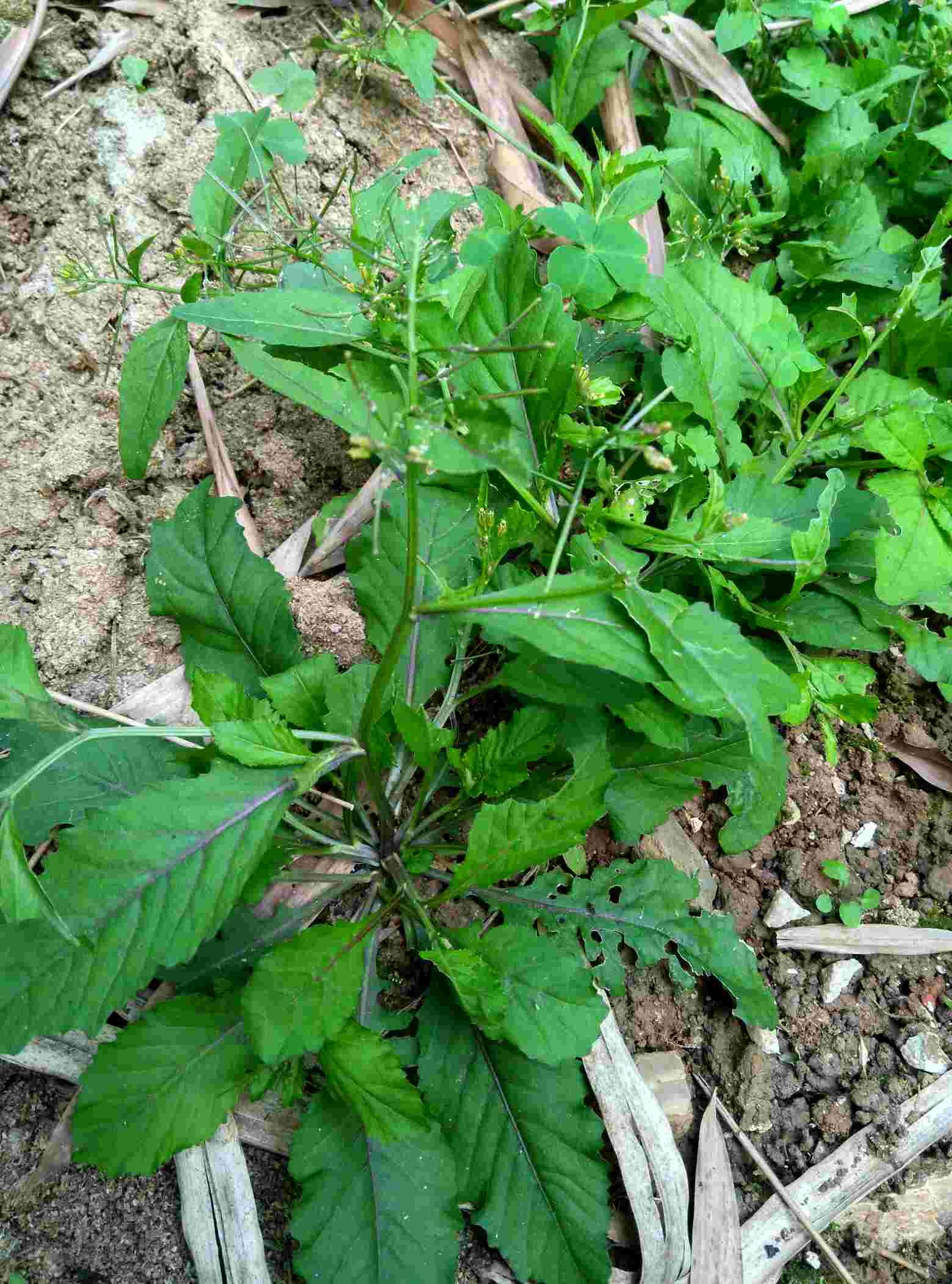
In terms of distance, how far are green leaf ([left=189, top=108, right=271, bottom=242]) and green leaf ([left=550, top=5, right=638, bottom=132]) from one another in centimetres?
83

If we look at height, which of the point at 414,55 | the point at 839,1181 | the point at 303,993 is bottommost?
the point at 839,1181

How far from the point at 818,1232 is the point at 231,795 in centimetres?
151

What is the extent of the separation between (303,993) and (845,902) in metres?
1.30

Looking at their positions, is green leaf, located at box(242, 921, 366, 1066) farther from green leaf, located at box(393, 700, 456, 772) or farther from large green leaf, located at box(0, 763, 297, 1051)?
green leaf, located at box(393, 700, 456, 772)

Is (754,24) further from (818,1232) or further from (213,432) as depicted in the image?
(818,1232)

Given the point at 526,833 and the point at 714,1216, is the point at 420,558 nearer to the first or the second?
the point at 526,833

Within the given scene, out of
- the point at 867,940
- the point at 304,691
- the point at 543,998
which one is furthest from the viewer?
the point at 867,940

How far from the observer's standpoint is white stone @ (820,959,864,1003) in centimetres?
199

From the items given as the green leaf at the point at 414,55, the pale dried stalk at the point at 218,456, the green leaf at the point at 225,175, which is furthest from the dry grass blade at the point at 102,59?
the pale dried stalk at the point at 218,456

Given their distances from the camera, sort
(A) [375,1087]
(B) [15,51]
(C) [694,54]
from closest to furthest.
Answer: (A) [375,1087] < (B) [15,51] < (C) [694,54]

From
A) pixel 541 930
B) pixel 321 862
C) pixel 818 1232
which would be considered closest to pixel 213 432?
pixel 321 862

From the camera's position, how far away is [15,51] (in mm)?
2270

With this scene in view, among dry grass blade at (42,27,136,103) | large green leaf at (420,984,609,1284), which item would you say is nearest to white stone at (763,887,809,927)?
large green leaf at (420,984,609,1284)

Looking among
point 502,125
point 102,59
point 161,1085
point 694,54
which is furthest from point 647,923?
point 102,59
